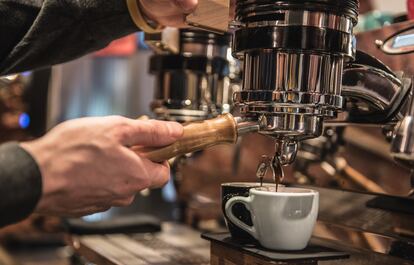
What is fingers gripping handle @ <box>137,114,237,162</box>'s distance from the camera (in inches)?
19.4

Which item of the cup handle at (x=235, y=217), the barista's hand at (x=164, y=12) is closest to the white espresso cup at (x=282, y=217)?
the cup handle at (x=235, y=217)

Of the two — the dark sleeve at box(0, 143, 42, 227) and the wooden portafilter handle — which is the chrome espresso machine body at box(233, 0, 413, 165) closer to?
the wooden portafilter handle

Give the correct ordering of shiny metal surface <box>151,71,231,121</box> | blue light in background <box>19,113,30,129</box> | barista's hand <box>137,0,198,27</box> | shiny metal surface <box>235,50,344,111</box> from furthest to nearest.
A: blue light in background <box>19,113,30,129</box> → shiny metal surface <box>151,71,231,121</box> → barista's hand <box>137,0,198,27</box> → shiny metal surface <box>235,50,344,111</box>

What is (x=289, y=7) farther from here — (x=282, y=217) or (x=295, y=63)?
(x=282, y=217)

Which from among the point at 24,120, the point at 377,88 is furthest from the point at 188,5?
the point at 24,120

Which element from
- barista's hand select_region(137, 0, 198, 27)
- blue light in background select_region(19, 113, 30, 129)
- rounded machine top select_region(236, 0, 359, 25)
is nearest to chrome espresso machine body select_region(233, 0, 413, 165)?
rounded machine top select_region(236, 0, 359, 25)

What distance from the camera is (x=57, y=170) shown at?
0.42 metres

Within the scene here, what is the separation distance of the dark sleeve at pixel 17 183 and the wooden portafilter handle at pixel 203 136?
0.10m

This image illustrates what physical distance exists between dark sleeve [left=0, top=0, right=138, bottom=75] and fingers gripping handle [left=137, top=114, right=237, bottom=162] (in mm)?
243

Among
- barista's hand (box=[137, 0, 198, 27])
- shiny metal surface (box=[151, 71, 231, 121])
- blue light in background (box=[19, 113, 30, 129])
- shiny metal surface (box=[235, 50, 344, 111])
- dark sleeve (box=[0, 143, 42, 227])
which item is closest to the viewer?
dark sleeve (box=[0, 143, 42, 227])

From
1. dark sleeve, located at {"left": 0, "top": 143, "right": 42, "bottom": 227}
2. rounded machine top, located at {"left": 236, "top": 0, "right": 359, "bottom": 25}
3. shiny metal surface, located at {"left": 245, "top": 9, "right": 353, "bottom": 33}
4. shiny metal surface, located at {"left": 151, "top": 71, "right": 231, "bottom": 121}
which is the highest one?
rounded machine top, located at {"left": 236, "top": 0, "right": 359, "bottom": 25}

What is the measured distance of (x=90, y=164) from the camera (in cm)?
43

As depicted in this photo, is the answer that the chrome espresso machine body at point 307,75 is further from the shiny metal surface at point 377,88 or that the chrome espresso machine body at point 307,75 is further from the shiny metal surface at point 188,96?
the shiny metal surface at point 188,96

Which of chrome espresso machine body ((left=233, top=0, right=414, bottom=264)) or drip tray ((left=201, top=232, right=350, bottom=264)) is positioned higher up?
chrome espresso machine body ((left=233, top=0, right=414, bottom=264))
